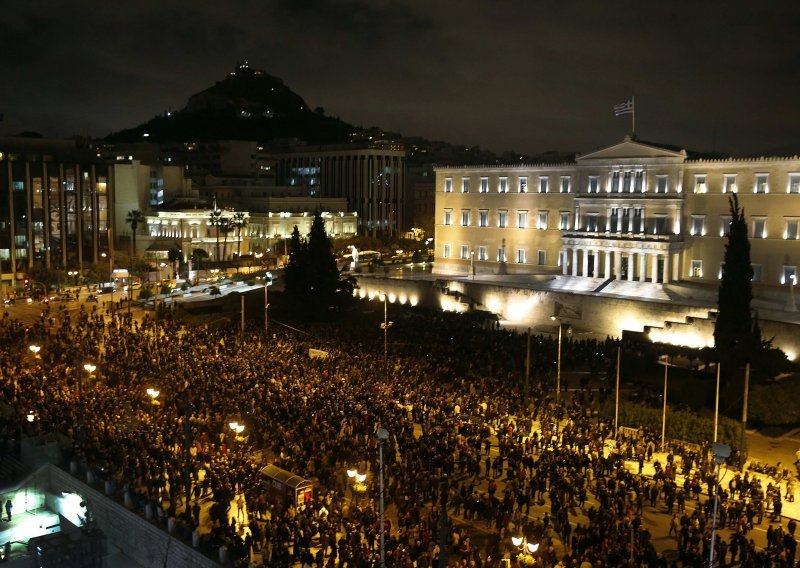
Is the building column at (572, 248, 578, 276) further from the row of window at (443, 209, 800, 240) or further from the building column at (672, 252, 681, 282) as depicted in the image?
the building column at (672, 252, 681, 282)

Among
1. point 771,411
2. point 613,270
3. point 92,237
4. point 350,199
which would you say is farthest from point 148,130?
point 771,411

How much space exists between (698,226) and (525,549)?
128ft

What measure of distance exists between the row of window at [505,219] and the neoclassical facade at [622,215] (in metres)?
0.09

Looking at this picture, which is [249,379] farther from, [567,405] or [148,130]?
[148,130]

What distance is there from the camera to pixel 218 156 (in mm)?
122750

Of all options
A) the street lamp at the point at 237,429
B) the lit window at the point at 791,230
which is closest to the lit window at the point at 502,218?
the lit window at the point at 791,230

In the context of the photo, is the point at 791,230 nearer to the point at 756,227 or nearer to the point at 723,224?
the point at 756,227

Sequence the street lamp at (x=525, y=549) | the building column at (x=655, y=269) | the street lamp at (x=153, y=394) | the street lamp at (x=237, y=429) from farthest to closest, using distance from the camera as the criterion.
Answer: the building column at (x=655, y=269) < the street lamp at (x=153, y=394) < the street lamp at (x=237, y=429) < the street lamp at (x=525, y=549)

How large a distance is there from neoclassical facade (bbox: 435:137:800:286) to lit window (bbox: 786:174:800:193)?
2.5 inches

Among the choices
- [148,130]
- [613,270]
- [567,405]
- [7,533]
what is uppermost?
[148,130]

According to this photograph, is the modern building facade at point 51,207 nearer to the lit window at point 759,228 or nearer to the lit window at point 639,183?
the lit window at point 639,183

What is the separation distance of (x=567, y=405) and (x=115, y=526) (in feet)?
59.4

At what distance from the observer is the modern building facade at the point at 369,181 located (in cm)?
11619

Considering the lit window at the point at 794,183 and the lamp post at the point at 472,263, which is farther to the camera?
the lamp post at the point at 472,263
